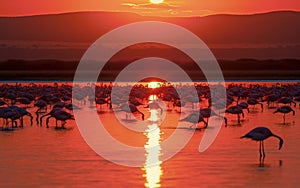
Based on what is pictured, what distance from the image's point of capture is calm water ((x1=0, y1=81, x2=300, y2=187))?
→ 12.2 metres

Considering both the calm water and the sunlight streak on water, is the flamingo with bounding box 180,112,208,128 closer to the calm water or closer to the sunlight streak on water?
the calm water

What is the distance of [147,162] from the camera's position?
14406mm

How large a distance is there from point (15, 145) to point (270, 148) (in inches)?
237

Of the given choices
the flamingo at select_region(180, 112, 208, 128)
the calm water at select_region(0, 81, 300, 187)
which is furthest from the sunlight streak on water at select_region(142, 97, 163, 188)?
the flamingo at select_region(180, 112, 208, 128)

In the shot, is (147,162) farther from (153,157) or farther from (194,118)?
(194,118)

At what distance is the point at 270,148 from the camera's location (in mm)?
16297

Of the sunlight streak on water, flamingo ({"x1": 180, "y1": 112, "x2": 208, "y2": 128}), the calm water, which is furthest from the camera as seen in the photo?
flamingo ({"x1": 180, "y1": 112, "x2": 208, "y2": 128})

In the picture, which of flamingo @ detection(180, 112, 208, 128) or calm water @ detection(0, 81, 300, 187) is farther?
flamingo @ detection(180, 112, 208, 128)

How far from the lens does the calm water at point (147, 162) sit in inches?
481

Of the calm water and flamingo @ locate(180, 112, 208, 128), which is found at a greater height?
flamingo @ locate(180, 112, 208, 128)

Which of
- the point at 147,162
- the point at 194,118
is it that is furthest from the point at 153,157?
the point at 194,118

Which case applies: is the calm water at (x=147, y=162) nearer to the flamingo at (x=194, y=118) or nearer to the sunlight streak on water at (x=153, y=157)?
the sunlight streak on water at (x=153, y=157)

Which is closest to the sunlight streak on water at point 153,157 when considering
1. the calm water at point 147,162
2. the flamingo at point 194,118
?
the calm water at point 147,162

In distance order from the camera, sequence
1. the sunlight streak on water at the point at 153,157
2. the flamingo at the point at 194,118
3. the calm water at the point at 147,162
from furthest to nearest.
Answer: the flamingo at the point at 194,118 < the sunlight streak on water at the point at 153,157 < the calm water at the point at 147,162
